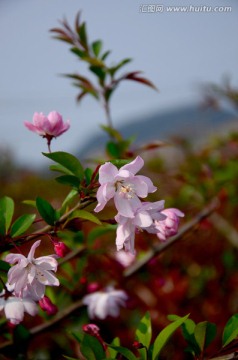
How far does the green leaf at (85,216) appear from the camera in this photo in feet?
2.23

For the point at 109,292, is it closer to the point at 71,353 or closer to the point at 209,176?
the point at 71,353

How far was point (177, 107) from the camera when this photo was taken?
6169cm

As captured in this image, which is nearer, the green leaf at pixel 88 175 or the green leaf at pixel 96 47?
the green leaf at pixel 88 175

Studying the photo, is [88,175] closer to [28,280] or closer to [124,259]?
[28,280]

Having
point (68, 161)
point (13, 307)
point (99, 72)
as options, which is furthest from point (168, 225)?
point (99, 72)

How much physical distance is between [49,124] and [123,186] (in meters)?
0.20

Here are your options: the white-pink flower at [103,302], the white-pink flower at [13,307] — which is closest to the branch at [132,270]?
the white-pink flower at [103,302]

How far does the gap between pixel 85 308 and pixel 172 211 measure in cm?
60

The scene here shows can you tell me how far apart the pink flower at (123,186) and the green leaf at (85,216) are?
2 cm

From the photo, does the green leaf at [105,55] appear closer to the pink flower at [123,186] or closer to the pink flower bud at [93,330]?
the pink flower at [123,186]

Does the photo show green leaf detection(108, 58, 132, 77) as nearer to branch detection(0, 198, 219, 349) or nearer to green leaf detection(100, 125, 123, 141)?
green leaf detection(100, 125, 123, 141)

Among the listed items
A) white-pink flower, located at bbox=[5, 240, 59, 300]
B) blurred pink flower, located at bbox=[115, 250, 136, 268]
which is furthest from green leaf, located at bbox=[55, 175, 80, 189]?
blurred pink flower, located at bbox=[115, 250, 136, 268]

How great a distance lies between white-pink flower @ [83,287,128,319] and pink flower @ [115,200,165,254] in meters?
0.50

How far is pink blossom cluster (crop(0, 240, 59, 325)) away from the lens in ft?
2.26
